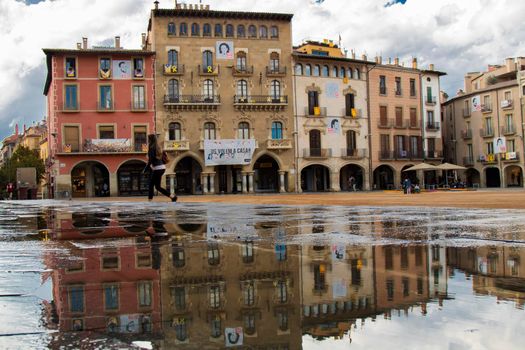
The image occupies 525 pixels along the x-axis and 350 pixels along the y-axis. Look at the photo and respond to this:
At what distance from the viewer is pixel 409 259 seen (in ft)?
11.5

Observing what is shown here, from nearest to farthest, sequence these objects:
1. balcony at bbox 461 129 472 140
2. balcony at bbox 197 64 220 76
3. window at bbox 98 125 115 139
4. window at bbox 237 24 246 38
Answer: window at bbox 98 125 115 139 < balcony at bbox 197 64 220 76 < window at bbox 237 24 246 38 < balcony at bbox 461 129 472 140

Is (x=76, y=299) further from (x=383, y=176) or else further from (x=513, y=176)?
(x=513, y=176)

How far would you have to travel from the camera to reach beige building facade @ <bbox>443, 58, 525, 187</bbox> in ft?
182

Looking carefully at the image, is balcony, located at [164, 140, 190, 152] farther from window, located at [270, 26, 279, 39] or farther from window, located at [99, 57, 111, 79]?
window, located at [270, 26, 279, 39]

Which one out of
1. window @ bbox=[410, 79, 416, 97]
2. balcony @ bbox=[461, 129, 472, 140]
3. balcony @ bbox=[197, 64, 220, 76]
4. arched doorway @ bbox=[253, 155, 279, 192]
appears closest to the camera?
balcony @ bbox=[197, 64, 220, 76]

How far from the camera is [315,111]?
50.1m

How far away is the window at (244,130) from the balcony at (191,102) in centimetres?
289

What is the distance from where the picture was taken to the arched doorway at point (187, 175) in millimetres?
48812

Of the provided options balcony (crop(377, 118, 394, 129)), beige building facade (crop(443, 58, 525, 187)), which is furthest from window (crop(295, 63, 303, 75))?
beige building facade (crop(443, 58, 525, 187))

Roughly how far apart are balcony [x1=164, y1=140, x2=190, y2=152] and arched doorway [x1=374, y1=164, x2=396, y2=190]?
65.2 feet

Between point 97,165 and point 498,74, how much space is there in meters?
44.5

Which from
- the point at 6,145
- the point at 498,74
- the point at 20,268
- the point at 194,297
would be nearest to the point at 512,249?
the point at 194,297

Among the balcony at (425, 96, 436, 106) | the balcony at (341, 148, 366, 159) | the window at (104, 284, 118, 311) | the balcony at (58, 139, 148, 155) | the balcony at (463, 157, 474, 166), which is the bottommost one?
the window at (104, 284, 118, 311)

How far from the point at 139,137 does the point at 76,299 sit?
44.9 metres
